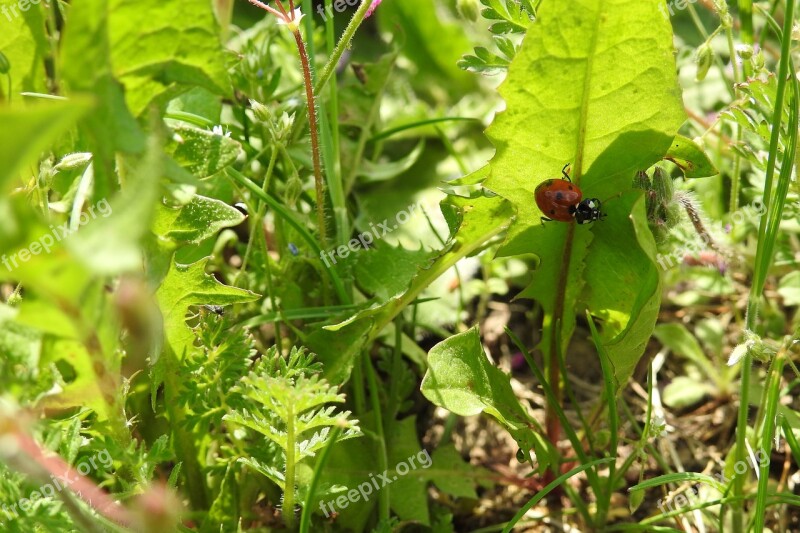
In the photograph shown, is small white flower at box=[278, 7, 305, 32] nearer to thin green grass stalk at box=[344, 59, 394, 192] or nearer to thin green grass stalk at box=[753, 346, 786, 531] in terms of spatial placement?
thin green grass stalk at box=[344, 59, 394, 192]

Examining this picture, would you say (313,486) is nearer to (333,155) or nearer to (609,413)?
(609,413)

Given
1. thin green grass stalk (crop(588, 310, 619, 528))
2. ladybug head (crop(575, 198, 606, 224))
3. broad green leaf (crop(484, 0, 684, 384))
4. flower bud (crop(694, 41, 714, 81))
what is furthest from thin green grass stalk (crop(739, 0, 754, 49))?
thin green grass stalk (crop(588, 310, 619, 528))

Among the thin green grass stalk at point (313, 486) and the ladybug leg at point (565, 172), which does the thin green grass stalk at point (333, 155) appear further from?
the thin green grass stalk at point (313, 486)

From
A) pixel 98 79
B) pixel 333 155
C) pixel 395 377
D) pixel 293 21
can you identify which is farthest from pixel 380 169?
pixel 98 79

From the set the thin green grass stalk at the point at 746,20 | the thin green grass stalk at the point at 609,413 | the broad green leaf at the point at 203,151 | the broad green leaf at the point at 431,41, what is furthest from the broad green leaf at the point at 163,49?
the broad green leaf at the point at 431,41

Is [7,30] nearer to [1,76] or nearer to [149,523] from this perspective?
[1,76]

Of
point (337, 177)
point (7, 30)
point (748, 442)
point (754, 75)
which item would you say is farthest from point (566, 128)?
point (7, 30)
